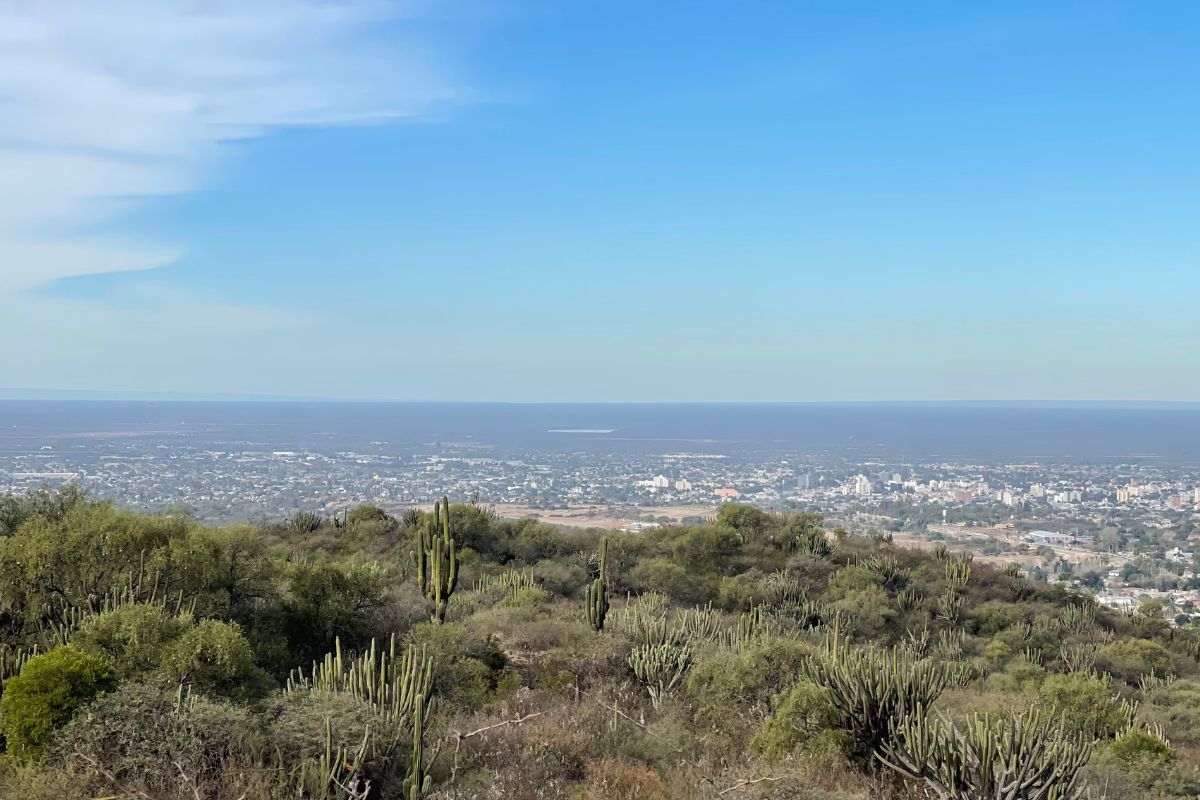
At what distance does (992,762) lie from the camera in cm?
717

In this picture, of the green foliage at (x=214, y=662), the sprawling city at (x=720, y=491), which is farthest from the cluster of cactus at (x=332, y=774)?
the sprawling city at (x=720, y=491)

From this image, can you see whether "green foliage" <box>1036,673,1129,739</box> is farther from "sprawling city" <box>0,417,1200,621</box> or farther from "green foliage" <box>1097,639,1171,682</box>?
"sprawling city" <box>0,417,1200,621</box>

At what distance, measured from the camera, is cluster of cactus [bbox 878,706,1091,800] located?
6.91 meters

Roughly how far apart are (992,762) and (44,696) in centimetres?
809

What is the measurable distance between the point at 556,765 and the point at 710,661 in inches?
143

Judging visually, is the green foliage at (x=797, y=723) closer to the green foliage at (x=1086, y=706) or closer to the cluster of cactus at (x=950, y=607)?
the green foliage at (x=1086, y=706)

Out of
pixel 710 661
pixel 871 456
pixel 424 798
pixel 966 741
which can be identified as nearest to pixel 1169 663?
pixel 710 661

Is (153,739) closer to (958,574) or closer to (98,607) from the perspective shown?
(98,607)

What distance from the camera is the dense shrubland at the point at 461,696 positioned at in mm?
6957

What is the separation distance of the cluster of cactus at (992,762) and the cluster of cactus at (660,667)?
3.78 meters

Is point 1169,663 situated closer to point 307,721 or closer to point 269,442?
point 307,721

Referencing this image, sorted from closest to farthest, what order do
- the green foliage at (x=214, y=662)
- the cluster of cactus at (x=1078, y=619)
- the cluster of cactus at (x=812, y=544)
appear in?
the green foliage at (x=214, y=662), the cluster of cactus at (x=1078, y=619), the cluster of cactus at (x=812, y=544)

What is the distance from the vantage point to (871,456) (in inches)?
4813

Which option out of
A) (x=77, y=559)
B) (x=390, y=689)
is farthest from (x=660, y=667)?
(x=77, y=559)
